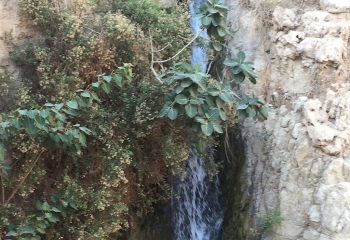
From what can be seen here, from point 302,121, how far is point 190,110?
151 centimetres

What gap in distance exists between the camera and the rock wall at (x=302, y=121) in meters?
4.57

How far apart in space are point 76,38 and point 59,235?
244 cm

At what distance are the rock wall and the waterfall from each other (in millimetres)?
915

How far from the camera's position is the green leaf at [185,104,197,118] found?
14.7 feet

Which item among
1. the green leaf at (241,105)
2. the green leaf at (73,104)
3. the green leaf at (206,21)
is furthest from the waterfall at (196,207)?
the green leaf at (73,104)

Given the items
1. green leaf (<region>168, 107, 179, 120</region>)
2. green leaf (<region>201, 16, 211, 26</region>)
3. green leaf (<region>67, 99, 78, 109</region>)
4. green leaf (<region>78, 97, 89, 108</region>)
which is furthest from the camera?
green leaf (<region>201, 16, 211, 26</region>)

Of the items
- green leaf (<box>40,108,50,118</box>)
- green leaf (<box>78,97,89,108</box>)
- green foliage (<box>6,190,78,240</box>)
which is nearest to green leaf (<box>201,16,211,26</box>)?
green leaf (<box>78,97,89,108</box>)

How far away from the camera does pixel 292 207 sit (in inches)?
193

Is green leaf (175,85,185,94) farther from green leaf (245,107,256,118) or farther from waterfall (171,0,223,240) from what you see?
waterfall (171,0,223,240)

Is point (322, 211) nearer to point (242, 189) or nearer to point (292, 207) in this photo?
point (292, 207)

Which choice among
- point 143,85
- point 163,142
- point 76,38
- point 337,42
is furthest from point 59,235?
point 337,42

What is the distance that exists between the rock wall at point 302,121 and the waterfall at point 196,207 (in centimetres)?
92

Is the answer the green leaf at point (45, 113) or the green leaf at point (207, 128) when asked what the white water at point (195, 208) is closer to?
the green leaf at point (207, 128)

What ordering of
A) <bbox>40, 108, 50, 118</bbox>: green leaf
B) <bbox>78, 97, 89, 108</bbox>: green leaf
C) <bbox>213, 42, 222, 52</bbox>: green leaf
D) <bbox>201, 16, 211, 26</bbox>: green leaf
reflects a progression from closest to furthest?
1. <bbox>40, 108, 50, 118</bbox>: green leaf
2. <bbox>78, 97, 89, 108</bbox>: green leaf
3. <bbox>201, 16, 211, 26</bbox>: green leaf
4. <bbox>213, 42, 222, 52</bbox>: green leaf
